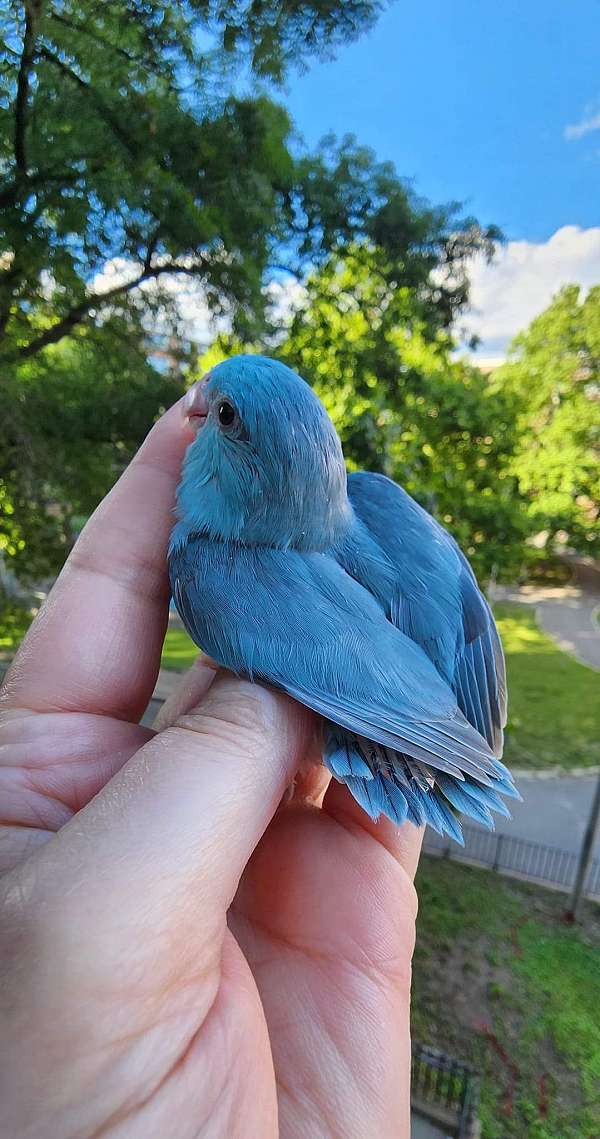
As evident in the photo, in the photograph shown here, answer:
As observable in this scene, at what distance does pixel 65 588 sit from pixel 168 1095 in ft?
4.03

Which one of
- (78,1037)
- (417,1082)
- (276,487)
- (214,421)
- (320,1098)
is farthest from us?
(417,1082)

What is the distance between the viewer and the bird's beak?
1.95 m

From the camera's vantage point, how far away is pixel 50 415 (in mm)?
5844

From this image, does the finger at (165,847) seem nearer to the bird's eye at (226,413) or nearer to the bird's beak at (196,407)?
the bird's eye at (226,413)

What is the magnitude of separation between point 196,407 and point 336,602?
89 cm

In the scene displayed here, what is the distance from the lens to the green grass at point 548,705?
10.4 m

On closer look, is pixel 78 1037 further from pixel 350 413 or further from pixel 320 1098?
pixel 350 413

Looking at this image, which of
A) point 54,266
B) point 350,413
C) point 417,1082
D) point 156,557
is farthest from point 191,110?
point 417,1082

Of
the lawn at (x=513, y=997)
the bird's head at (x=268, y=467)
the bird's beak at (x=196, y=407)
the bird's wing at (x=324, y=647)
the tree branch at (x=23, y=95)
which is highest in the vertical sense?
the tree branch at (x=23, y=95)

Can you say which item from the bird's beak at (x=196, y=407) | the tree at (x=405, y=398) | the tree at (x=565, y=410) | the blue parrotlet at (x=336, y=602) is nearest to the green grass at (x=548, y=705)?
the tree at (x=565, y=410)

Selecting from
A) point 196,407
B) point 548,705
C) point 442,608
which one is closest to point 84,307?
point 196,407

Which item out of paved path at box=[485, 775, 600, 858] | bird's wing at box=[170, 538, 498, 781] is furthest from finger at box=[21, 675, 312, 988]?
paved path at box=[485, 775, 600, 858]

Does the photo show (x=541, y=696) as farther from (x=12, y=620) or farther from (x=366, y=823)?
(x=366, y=823)

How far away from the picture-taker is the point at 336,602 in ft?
4.93
